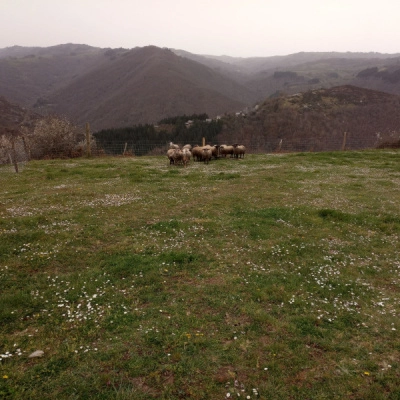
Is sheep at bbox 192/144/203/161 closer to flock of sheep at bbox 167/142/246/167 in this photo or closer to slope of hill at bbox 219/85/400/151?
flock of sheep at bbox 167/142/246/167

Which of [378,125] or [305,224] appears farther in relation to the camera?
[378,125]

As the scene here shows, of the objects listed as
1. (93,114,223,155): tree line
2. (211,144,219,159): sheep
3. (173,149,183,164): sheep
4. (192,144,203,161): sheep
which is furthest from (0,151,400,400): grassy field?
(93,114,223,155): tree line

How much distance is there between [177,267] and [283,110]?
5502 inches

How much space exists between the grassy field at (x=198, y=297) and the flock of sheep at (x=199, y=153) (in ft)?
44.1

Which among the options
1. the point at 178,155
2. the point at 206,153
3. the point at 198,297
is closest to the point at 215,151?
the point at 206,153

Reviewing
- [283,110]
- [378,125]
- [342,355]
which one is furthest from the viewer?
[283,110]

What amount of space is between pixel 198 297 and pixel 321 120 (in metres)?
136

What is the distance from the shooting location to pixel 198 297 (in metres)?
8.87

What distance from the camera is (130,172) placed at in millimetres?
26266

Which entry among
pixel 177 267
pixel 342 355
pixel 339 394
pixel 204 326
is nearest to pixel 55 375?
pixel 204 326

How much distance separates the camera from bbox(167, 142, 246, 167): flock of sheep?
30.9 m

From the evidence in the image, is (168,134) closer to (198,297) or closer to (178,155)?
(178,155)

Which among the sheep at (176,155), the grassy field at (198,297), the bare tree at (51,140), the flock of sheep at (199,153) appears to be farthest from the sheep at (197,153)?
the bare tree at (51,140)

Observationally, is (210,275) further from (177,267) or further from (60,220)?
(60,220)
